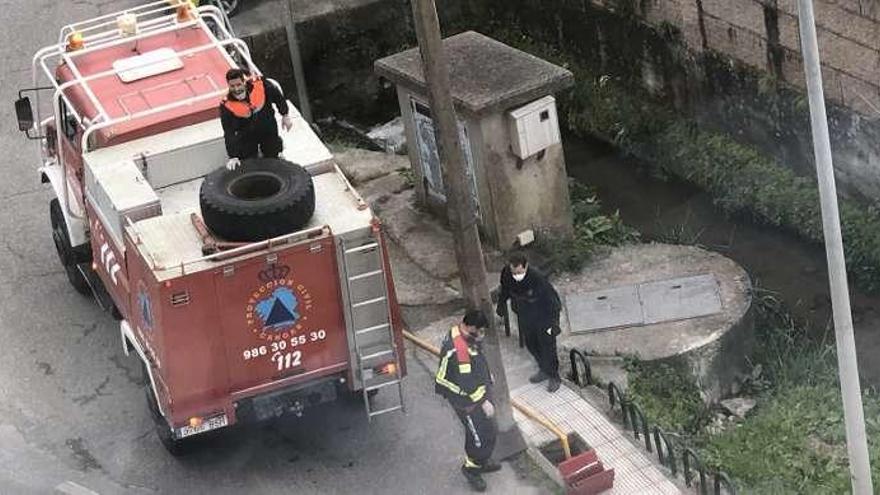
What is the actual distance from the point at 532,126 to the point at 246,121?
298 cm

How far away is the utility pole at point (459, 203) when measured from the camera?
1051 centimetres

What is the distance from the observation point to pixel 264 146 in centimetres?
1238

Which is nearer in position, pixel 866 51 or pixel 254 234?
pixel 254 234

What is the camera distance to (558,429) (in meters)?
12.0

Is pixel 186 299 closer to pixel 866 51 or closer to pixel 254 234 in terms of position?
pixel 254 234

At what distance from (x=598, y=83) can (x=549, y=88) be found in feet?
15.0

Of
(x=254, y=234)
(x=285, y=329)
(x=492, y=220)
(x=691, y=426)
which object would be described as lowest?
(x=691, y=426)

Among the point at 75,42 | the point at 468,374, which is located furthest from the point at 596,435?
the point at 75,42

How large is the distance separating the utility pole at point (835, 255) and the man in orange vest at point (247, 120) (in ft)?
14.5

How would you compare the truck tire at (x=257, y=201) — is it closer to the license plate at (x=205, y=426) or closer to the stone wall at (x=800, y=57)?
the license plate at (x=205, y=426)

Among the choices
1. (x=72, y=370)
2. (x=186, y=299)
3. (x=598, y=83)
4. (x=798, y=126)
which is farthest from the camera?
(x=598, y=83)

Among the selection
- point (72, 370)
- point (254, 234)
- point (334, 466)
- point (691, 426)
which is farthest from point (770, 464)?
point (72, 370)

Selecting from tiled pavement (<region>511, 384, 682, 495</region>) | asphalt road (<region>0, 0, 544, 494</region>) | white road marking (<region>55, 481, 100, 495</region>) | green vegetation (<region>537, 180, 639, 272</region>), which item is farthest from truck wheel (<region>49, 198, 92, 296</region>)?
tiled pavement (<region>511, 384, 682, 495</region>)

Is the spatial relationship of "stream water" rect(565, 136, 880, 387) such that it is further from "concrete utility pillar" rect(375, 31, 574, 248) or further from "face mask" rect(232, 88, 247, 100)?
"face mask" rect(232, 88, 247, 100)
